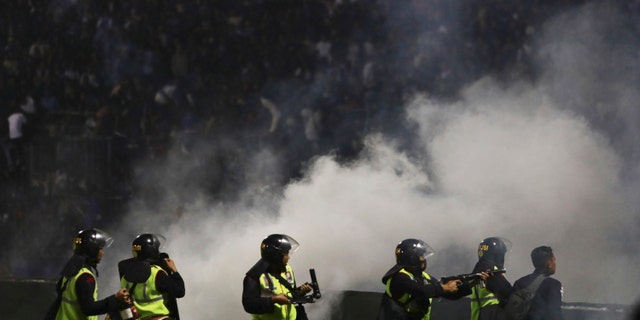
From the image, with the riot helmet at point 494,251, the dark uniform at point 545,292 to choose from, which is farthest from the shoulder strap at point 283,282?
the dark uniform at point 545,292

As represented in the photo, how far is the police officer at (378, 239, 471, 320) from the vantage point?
27.1 feet

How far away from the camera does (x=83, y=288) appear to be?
827cm

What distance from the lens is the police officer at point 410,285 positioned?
8266 millimetres

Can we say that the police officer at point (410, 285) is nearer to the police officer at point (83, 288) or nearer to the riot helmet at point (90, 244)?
the police officer at point (83, 288)

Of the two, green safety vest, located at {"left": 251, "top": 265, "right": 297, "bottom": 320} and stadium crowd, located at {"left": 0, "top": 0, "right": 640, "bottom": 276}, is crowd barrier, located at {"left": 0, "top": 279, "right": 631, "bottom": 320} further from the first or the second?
stadium crowd, located at {"left": 0, "top": 0, "right": 640, "bottom": 276}

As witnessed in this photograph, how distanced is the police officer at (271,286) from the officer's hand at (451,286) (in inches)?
39.4

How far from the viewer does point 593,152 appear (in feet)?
46.1

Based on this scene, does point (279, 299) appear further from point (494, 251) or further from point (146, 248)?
point (494, 251)

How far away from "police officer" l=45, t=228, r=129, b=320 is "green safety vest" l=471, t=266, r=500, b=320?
2637 mm

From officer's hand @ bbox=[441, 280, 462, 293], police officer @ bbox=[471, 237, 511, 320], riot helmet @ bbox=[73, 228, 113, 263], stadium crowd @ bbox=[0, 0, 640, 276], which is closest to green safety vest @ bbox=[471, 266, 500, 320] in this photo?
police officer @ bbox=[471, 237, 511, 320]

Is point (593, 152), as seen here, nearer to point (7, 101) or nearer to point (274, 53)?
point (274, 53)

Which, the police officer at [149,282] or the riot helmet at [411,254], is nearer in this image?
the riot helmet at [411,254]

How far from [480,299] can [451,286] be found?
49 centimetres

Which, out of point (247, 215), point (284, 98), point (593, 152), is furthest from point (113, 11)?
point (593, 152)
